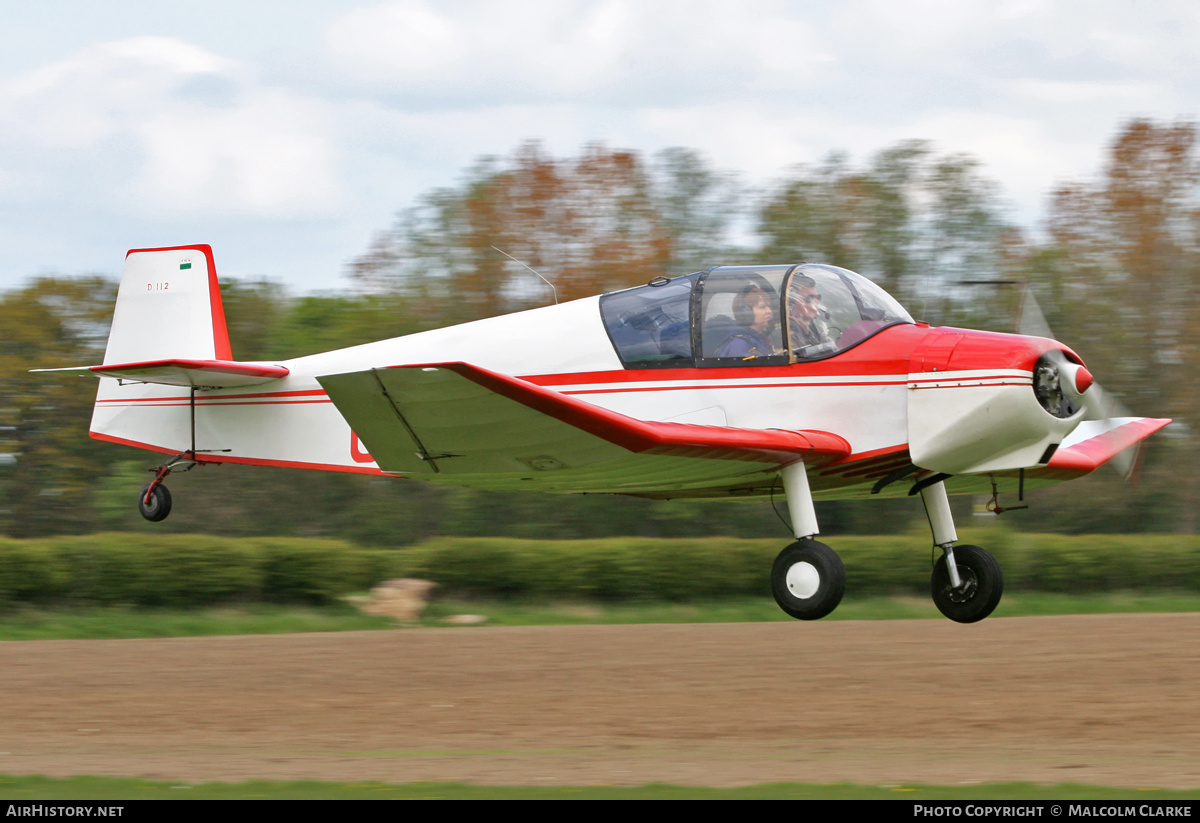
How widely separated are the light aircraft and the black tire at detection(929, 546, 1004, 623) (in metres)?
0.02

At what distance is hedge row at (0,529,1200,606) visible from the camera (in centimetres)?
2288

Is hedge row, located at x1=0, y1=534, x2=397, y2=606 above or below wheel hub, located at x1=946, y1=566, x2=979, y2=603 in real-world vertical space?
below

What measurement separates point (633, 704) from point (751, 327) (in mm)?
8054

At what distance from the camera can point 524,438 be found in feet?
27.1

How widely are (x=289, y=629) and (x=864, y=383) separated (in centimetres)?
1600

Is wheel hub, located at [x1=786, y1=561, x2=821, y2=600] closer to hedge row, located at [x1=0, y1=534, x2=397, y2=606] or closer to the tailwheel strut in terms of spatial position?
the tailwheel strut

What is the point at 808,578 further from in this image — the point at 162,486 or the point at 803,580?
the point at 162,486

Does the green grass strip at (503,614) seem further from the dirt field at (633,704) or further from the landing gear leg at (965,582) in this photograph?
the landing gear leg at (965,582)

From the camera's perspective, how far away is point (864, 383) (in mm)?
8836

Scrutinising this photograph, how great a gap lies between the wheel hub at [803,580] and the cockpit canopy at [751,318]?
1.55 meters

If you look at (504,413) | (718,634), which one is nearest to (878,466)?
(504,413)

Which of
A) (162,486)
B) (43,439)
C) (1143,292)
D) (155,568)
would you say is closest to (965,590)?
(162,486)

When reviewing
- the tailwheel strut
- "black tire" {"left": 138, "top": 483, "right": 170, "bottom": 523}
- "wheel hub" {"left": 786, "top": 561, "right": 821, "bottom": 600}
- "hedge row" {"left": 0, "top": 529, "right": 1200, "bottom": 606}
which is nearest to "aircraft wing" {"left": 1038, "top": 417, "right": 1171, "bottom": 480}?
"wheel hub" {"left": 786, "top": 561, "right": 821, "bottom": 600}

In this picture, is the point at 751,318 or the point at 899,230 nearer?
the point at 751,318
